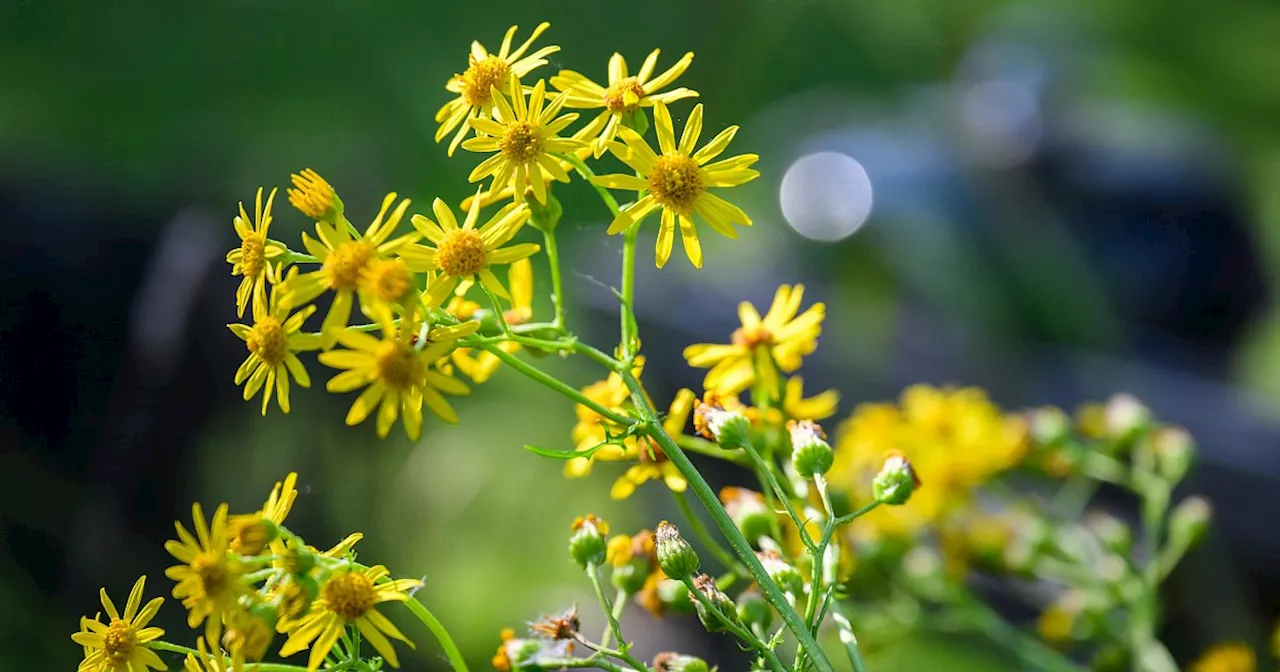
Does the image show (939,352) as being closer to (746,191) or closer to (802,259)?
(802,259)

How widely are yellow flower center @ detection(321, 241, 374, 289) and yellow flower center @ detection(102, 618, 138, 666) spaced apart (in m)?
0.12

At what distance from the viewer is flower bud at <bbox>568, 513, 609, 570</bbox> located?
347mm

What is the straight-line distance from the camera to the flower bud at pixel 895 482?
0.35 metres

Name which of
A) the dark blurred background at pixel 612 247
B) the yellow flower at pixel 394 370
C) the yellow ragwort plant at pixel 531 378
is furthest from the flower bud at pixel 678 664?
the dark blurred background at pixel 612 247

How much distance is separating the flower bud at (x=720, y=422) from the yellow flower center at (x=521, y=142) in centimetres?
10

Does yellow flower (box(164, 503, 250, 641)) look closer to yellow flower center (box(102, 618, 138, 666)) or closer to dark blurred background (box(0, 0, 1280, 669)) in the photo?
yellow flower center (box(102, 618, 138, 666))

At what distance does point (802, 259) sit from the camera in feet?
6.79

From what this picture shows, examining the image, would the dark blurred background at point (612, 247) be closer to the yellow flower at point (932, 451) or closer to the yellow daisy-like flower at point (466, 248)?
the yellow flower at point (932, 451)

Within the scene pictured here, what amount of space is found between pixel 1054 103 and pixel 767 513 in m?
2.12

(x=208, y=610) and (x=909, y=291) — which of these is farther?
(x=909, y=291)

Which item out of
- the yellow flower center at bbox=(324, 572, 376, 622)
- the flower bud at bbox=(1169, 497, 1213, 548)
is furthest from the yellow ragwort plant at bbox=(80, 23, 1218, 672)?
the flower bud at bbox=(1169, 497, 1213, 548)

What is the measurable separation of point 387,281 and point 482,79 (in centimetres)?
10

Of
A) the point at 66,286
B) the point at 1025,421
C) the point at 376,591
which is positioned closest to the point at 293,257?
the point at 376,591

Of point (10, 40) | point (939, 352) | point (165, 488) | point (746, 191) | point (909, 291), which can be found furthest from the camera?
point (746, 191)
